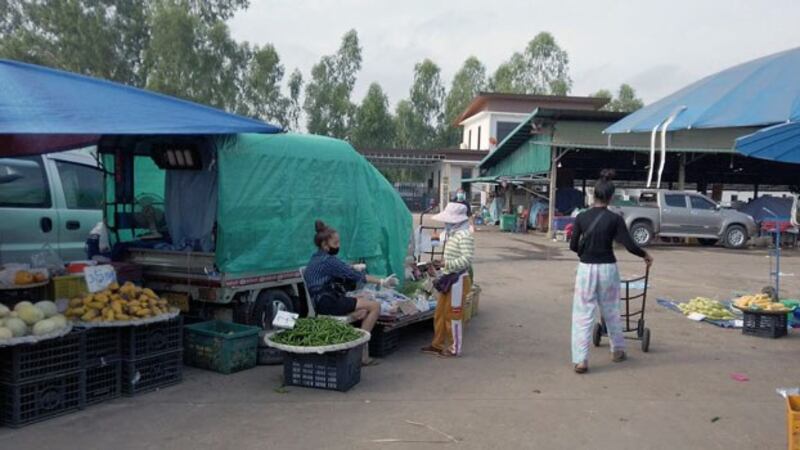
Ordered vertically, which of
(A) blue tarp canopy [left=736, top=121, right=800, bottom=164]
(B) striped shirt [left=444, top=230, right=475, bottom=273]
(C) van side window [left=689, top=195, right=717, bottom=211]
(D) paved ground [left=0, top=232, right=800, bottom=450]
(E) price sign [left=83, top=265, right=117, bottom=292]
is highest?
(A) blue tarp canopy [left=736, top=121, right=800, bottom=164]

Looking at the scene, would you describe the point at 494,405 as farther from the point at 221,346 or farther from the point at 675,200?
the point at 675,200

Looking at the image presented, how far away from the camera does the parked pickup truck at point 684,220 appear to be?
68.9 feet

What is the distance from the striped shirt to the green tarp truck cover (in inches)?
72.9

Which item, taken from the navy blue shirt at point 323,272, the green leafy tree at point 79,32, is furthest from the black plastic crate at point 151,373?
the green leafy tree at point 79,32

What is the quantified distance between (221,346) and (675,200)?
1869cm

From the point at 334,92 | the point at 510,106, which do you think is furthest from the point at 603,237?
the point at 334,92

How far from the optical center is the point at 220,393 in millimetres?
5559

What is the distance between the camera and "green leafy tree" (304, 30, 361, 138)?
51.6 meters

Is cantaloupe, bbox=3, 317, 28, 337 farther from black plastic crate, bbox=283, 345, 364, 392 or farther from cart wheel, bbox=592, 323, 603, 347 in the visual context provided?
cart wheel, bbox=592, 323, 603, 347

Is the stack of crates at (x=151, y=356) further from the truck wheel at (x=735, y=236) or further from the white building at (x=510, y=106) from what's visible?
the white building at (x=510, y=106)

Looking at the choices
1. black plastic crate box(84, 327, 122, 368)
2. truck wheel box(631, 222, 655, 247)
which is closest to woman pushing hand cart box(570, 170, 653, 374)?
black plastic crate box(84, 327, 122, 368)

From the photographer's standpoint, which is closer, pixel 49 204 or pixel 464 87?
pixel 49 204

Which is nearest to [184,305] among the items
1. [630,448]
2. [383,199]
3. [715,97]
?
[383,199]

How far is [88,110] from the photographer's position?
4.61 meters
